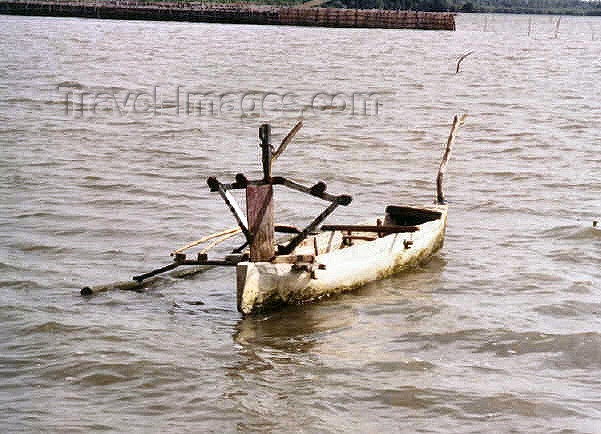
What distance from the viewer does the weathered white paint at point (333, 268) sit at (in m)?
9.21

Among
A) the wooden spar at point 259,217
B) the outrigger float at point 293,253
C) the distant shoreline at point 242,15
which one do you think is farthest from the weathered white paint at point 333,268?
the distant shoreline at point 242,15

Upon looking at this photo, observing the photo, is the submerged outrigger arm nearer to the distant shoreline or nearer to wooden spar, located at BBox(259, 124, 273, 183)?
wooden spar, located at BBox(259, 124, 273, 183)

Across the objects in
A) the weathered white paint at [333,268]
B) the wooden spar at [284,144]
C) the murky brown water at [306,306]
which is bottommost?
the murky brown water at [306,306]

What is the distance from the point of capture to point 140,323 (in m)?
9.39

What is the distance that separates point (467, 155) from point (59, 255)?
11.4 metres

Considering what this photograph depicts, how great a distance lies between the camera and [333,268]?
9953mm

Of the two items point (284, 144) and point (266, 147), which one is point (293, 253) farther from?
point (266, 147)

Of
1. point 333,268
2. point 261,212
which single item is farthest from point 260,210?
point 333,268

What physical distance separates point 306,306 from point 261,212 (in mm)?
1213

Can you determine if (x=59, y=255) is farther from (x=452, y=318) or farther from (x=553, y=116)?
(x=553, y=116)

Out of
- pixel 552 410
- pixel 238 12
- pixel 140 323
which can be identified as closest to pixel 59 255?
pixel 140 323

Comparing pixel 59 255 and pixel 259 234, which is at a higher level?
pixel 259 234

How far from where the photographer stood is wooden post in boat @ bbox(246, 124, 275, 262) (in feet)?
30.5

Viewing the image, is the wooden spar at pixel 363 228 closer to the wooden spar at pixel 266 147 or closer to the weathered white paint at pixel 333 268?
the weathered white paint at pixel 333 268
